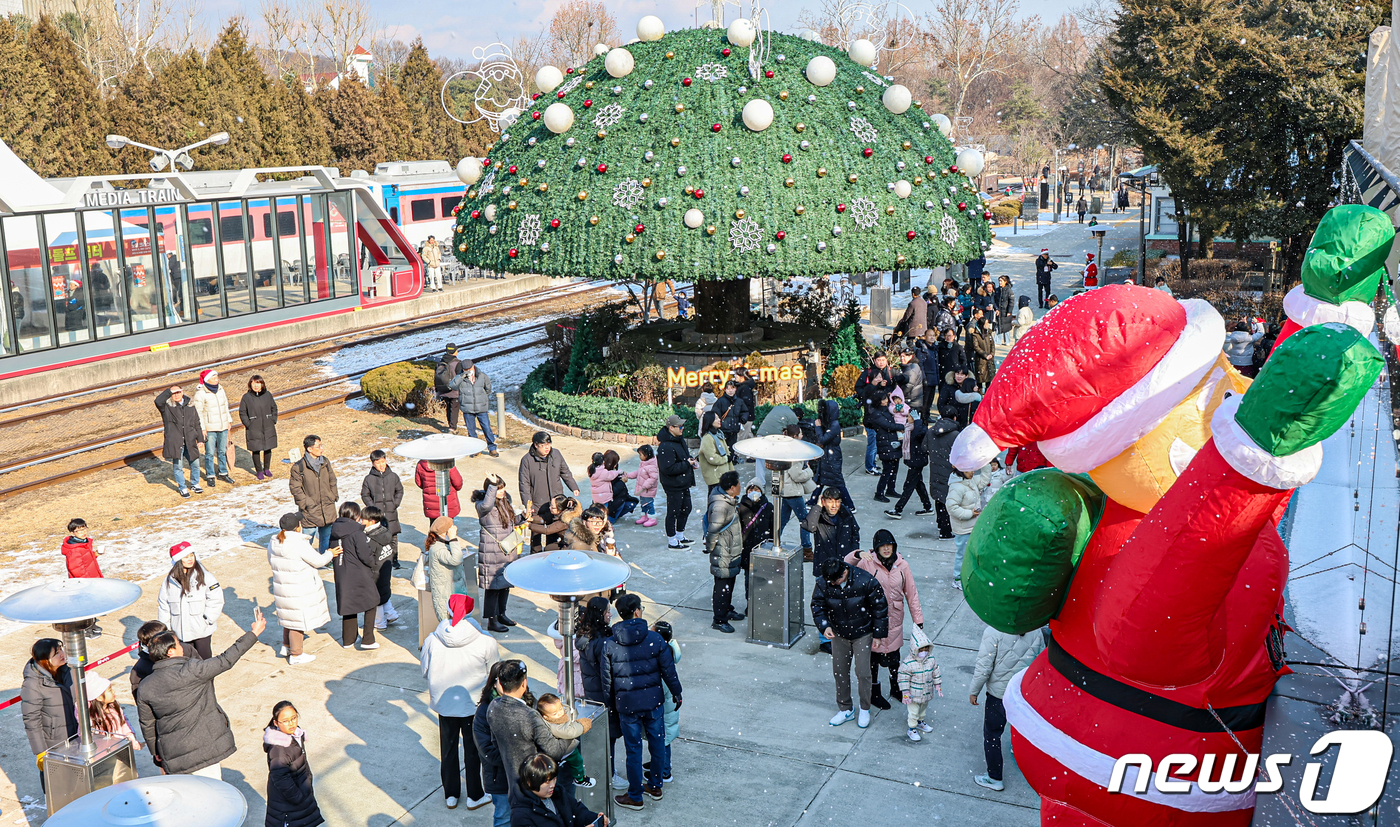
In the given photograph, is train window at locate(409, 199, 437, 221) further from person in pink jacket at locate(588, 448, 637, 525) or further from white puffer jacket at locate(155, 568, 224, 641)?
white puffer jacket at locate(155, 568, 224, 641)

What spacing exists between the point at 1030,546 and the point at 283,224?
27.4 m

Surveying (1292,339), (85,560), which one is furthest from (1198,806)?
(85,560)

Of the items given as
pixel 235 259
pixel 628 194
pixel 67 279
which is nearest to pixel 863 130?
pixel 628 194

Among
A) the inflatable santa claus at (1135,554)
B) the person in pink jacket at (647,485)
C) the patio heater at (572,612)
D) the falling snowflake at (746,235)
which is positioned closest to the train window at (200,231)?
the falling snowflake at (746,235)

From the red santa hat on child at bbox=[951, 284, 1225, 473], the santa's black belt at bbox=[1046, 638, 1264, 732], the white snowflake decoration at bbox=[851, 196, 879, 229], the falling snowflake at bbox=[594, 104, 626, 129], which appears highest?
the falling snowflake at bbox=[594, 104, 626, 129]

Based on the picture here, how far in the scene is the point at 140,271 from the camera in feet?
84.0

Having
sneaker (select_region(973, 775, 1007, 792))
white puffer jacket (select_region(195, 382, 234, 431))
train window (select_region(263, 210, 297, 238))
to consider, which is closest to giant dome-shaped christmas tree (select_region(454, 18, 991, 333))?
white puffer jacket (select_region(195, 382, 234, 431))

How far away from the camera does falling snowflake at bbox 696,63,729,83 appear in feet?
62.7

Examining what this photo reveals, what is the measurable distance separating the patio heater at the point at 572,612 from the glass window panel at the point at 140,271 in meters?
20.7

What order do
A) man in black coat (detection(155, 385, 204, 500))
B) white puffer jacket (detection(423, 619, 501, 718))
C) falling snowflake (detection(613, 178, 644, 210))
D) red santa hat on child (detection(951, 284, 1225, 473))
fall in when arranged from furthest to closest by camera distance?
1. falling snowflake (detection(613, 178, 644, 210))
2. man in black coat (detection(155, 385, 204, 500))
3. white puffer jacket (detection(423, 619, 501, 718))
4. red santa hat on child (detection(951, 284, 1225, 473))

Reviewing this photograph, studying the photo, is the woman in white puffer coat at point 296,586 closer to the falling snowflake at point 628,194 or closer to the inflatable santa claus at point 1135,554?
the inflatable santa claus at point 1135,554

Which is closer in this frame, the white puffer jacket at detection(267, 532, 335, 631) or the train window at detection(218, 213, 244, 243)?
the white puffer jacket at detection(267, 532, 335, 631)

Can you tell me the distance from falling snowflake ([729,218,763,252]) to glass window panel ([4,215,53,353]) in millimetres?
14832

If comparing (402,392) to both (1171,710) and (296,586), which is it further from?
(1171,710)
